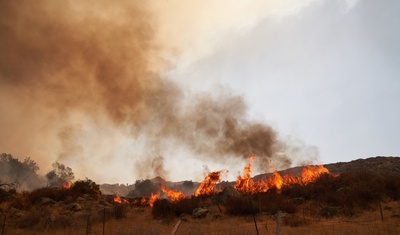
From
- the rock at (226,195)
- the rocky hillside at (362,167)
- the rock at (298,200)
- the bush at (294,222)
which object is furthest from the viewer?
the rocky hillside at (362,167)

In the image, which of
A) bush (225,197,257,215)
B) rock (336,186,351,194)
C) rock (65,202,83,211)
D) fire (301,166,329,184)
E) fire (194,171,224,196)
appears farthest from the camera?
fire (194,171,224,196)

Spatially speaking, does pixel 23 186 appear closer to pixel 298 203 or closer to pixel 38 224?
pixel 38 224

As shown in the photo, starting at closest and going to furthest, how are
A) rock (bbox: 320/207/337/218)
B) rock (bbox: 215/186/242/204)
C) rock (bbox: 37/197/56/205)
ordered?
rock (bbox: 320/207/337/218) → rock (bbox: 215/186/242/204) → rock (bbox: 37/197/56/205)

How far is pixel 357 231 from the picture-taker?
15188 mm

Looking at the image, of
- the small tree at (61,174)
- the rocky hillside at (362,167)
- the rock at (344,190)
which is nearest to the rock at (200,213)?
the rock at (344,190)

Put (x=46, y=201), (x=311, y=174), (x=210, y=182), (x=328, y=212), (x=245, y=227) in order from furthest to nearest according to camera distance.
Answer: (x=210, y=182), (x=311, y=174), (x=46, y=201), (x=328, y=212), (x=245, y=227)

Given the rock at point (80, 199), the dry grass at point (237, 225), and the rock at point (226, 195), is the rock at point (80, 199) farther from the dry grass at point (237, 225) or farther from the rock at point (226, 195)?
the rock at point (226, 195)

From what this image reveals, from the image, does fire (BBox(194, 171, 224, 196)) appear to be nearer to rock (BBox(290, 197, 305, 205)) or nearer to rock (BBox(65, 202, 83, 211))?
rock (BBox(290, 197, 305, 205))

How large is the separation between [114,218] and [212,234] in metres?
11.5

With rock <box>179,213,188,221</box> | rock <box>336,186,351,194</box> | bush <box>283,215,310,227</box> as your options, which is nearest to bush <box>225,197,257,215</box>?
rock <box>179,213,188,221</box>

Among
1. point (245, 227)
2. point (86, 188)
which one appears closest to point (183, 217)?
point (245, 227)

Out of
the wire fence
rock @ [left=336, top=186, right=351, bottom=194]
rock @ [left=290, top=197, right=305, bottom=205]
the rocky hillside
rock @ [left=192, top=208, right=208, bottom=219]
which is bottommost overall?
the wire fence

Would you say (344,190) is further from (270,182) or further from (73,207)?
(73,207)

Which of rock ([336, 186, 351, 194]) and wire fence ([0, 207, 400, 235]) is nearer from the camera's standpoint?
wire fence ([0, 207, 400, 235])
